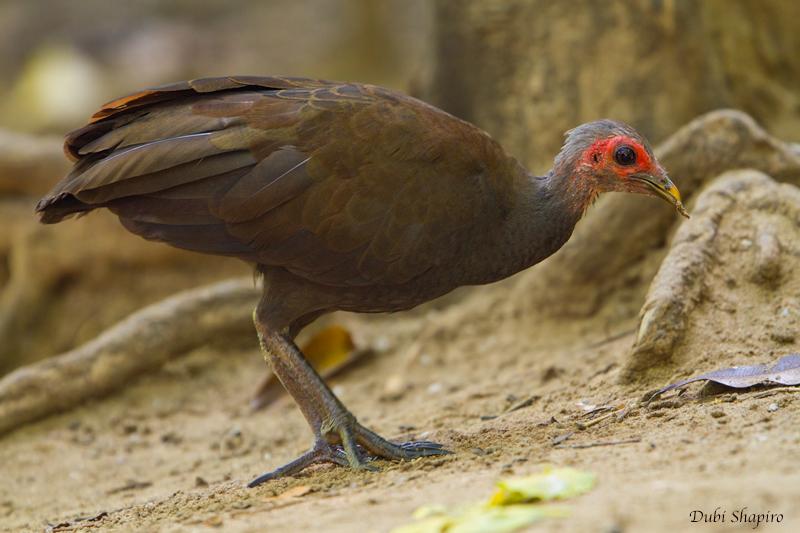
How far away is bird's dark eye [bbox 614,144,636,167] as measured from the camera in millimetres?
4746

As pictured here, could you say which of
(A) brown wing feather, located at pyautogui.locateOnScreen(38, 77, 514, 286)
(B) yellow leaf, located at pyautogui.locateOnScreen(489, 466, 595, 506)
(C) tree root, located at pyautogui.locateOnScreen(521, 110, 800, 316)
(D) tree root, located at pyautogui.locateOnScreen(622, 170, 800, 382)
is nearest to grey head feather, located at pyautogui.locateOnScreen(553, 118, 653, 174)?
(A) brown wing feather, located at pyautogui.locateOnScreen(38, 77, 514, 286)

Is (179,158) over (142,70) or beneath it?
beneath

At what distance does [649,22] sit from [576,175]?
2.51 m

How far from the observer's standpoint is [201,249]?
15.1 feet

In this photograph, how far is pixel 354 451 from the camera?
450 centimetres

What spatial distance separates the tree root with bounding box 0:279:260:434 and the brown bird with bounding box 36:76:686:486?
7.86 feet

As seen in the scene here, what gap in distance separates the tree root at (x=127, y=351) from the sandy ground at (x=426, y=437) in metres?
0.14

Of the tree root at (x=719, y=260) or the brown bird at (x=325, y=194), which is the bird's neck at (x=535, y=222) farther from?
the tree root at (x=719, y=260)

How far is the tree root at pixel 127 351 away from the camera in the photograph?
6.79m

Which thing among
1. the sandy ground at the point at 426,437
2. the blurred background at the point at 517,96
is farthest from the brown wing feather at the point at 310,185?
the blurred background at the point at 517,96

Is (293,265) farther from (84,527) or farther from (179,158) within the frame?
(84,527)

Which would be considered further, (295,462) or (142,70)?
(142,70)

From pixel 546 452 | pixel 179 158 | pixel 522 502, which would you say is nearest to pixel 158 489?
pixel 179 158
